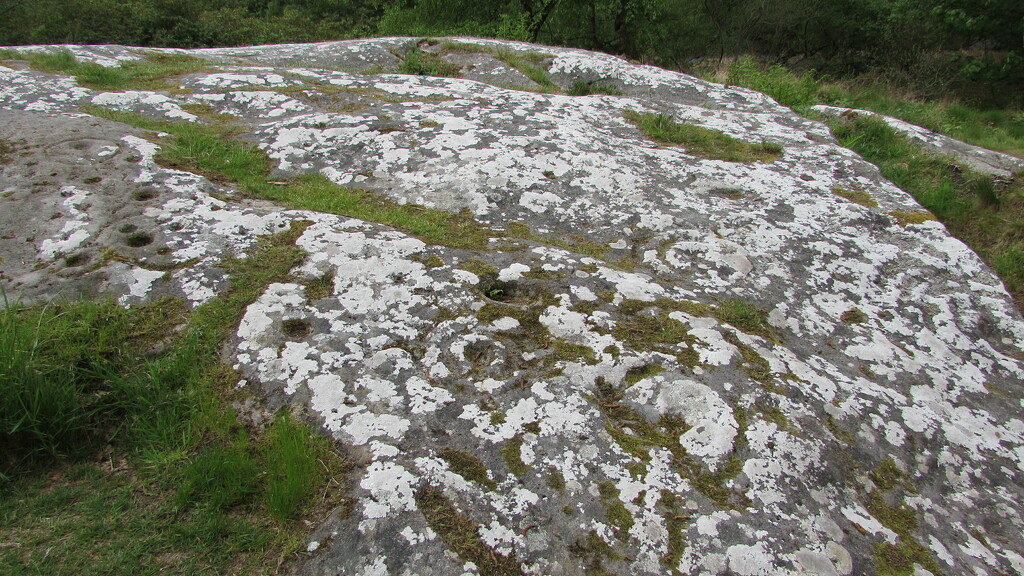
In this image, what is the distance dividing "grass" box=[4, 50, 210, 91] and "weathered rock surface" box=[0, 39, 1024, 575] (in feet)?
2.96

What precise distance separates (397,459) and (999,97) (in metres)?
24.2

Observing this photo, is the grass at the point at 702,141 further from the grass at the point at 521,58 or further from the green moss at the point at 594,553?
the green moss at the point at 594,553

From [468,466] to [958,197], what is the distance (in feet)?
24.8

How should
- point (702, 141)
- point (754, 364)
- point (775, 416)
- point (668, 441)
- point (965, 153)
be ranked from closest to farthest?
1. point (668, 441)
2. point (775, 416)
3. point (754, 364)
4. point (702, 141)
5. point (965, 153)

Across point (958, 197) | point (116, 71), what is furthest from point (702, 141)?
point (116, 71)

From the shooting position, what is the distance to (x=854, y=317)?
4332 mm

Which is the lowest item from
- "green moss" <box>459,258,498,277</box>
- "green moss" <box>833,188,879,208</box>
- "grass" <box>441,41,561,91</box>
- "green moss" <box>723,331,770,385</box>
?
"green moss" <box>723,331,770,385</box>

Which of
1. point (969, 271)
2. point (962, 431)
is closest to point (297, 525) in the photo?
point (962, 431)

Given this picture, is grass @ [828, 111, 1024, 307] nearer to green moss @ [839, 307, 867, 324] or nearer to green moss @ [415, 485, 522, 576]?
green moss @ [839, 307, 867, 324]

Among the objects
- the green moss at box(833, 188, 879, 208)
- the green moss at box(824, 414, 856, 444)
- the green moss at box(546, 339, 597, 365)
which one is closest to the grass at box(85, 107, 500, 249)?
the green moss at box(546, 339, 597, 365)

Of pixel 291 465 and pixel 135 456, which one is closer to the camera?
pixel 291 465

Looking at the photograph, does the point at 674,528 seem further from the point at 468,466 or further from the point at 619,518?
the point at 468,466

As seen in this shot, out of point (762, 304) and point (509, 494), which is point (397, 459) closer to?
point (509, 494)

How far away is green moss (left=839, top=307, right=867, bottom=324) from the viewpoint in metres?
4.29
